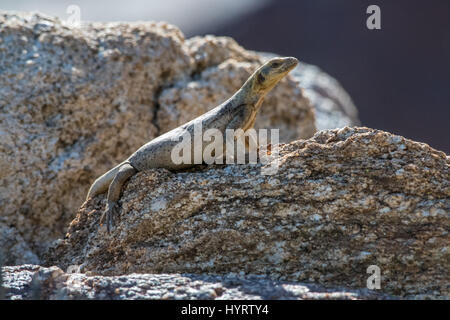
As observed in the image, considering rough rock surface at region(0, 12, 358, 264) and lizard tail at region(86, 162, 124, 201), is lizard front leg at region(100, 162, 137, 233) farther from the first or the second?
rough rock surface at region(0, 12, 358, 264)

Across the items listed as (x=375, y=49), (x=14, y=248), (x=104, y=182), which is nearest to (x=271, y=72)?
(x=104, y=182)

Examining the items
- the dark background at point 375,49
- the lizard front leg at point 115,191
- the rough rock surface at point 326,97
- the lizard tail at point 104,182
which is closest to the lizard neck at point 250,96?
the lizard front leg at point 115,191

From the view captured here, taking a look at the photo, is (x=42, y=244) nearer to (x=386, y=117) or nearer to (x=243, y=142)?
(x=243, y=142)

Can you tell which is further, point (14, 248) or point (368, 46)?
point (368, 46)

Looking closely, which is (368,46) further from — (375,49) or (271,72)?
(271,72)

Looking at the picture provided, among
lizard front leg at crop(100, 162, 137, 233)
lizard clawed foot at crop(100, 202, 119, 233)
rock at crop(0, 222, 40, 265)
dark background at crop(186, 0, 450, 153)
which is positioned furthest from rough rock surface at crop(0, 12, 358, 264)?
dark background at crop(186, 0, 450, 153)

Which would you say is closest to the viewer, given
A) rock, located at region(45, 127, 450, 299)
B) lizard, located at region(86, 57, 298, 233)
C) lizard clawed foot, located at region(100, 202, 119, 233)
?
rock, located at region(45, 127, 450, 299)
